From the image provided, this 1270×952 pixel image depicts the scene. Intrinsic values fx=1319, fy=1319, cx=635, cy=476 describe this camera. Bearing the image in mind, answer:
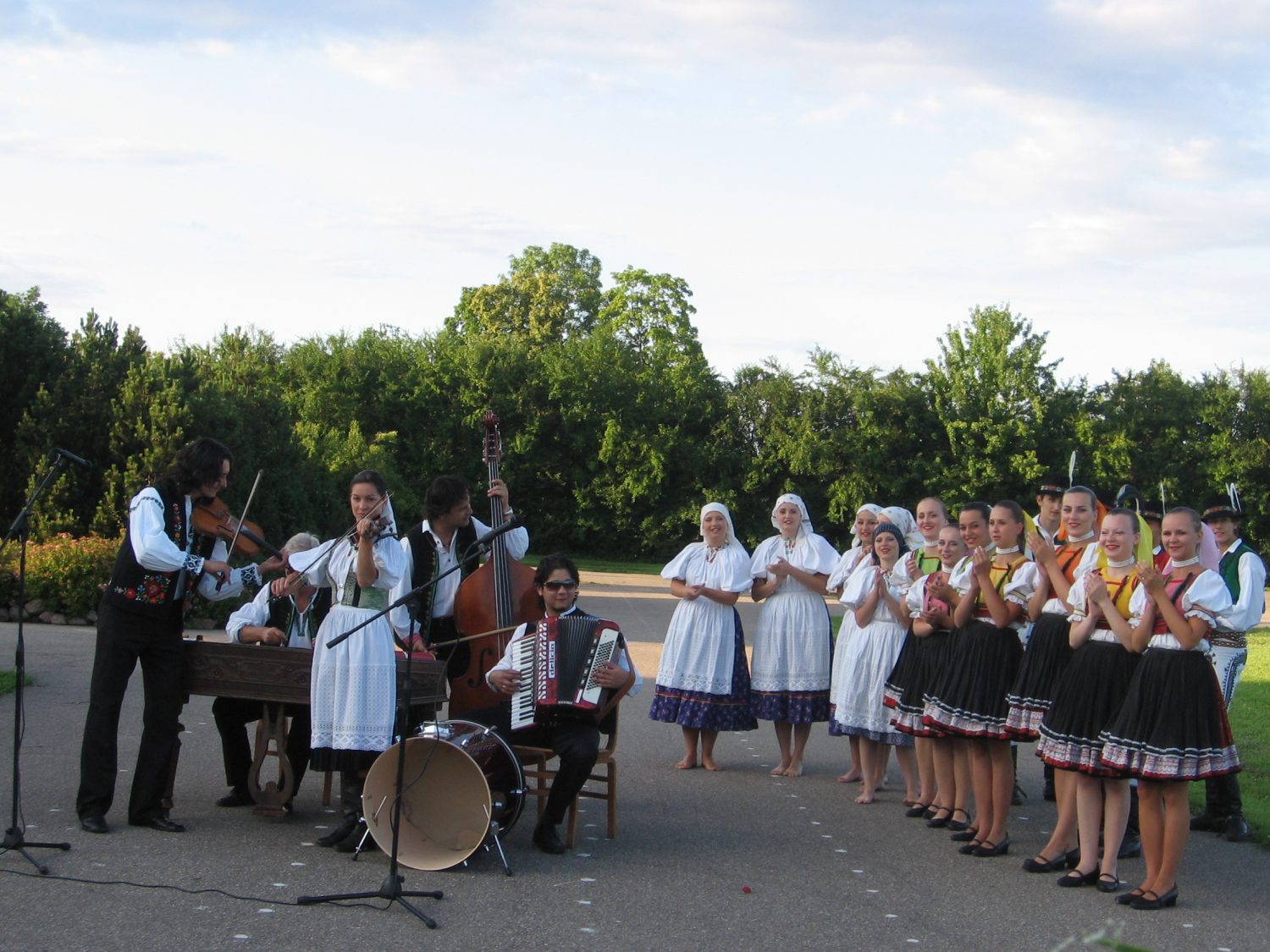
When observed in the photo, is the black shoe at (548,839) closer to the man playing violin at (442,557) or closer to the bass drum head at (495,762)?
the bass drum head at (495,762)

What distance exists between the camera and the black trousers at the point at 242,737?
7.95 metres

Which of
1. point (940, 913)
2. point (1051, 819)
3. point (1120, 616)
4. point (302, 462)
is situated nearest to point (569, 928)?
point (940, 913)

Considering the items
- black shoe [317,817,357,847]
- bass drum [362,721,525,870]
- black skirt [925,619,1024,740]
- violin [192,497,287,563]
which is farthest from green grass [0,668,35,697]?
black skirt [925,619,1024,740]

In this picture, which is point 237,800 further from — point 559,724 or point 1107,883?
point 1107,883

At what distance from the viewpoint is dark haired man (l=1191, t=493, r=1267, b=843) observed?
797 centimetres

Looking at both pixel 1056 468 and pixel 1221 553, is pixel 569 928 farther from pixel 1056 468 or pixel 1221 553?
pixel 1056 468

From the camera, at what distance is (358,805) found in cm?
722

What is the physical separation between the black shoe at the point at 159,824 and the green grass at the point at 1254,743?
6309mm

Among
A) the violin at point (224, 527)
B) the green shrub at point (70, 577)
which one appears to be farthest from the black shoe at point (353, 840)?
the green shrub at point (70, 577)

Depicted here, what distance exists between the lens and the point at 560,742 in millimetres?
7406

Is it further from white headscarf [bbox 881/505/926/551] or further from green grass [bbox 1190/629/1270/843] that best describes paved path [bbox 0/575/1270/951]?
white headscarf [bbox 881/505/926/551]

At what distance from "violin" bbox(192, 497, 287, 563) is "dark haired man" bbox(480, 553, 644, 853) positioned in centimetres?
143

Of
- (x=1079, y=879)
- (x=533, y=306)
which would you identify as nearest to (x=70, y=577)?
(x=1079, y=879)

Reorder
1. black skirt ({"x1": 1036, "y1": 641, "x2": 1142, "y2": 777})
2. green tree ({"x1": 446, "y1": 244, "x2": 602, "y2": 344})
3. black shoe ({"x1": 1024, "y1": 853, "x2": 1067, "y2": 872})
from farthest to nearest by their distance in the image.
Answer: green tree ({"x1": 446, "y1": 244, "x2": 602, "y2": 344}) → black shoe ({"x1": 1024, "y1": 853, "x2": 1067, "y2": 872}) → black skirt ({"x1": 1036, "y1": 641, "x2": 1142, "y2": 777})
